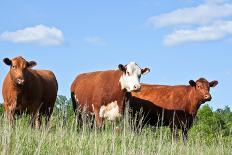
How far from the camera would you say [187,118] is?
16.3m

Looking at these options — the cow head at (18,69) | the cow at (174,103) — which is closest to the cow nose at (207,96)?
the cow at (174,103)

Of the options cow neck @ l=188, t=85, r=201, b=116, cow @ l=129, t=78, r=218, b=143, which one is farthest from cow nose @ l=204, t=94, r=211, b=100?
cow neck @ l=188, t=85, r=201, b=116

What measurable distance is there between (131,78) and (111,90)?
0.68m

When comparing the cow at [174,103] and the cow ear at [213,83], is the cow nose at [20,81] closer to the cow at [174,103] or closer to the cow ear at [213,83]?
the cow at [174,103]

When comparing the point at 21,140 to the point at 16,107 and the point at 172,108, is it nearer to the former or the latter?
the point at 16,107

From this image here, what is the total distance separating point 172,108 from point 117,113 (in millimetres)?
3282

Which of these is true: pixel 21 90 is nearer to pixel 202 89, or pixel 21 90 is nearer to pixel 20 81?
pixel 20 81

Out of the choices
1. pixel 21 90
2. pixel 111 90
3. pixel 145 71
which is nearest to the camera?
pixel 21 90

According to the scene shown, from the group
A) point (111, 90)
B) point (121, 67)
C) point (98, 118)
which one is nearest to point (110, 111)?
point (98, 118)

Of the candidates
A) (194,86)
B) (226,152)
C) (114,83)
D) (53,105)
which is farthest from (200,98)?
(226,152)

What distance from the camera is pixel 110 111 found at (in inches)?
539

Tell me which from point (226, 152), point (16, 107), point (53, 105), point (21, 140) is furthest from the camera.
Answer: point (53, 105)

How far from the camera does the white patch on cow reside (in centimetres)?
1358

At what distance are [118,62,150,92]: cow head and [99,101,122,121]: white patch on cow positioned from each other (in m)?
0.59
